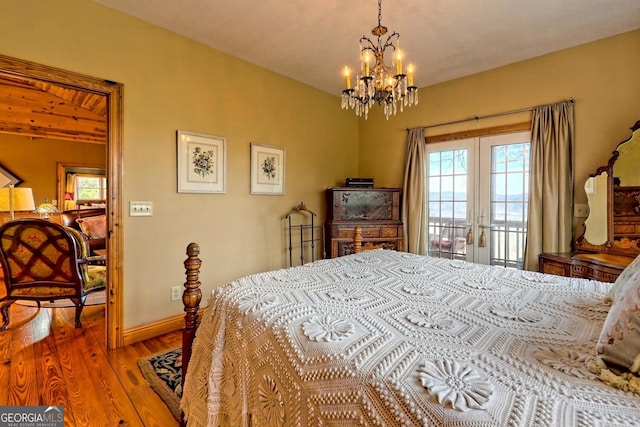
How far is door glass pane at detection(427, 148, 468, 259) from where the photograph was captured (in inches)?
141

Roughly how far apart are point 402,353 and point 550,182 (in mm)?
2974

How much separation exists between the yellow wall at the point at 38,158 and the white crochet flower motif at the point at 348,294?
255 inches

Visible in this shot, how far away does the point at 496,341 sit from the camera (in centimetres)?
92

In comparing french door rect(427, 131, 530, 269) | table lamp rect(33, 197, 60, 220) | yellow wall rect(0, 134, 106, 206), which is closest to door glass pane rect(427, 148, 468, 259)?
french door rect(427, 131, 530, 269)

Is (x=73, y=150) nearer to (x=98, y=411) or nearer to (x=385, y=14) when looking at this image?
(x=98, y=411)

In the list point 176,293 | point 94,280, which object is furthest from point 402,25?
point 94,280

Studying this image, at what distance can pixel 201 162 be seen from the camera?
286 centimetres

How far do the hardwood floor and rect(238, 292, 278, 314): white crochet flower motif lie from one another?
0.96 meters

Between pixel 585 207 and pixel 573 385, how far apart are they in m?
2.86

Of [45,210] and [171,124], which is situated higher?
[171,124]

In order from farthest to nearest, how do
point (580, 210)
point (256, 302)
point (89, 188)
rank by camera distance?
point (89, 188)
point (580, 210)
point (256, 302)

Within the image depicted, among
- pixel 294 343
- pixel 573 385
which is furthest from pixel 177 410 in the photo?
pixel 573 385

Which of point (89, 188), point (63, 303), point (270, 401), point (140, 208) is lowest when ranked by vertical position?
point (63, 303)

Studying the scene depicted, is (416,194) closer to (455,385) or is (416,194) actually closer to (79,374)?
(455,385)
